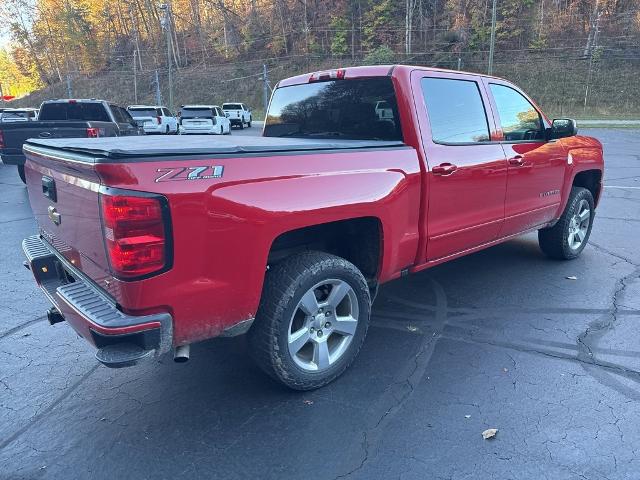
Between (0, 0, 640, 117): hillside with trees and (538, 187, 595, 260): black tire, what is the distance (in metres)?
36.0

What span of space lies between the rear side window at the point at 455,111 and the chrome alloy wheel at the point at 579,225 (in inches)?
81.6

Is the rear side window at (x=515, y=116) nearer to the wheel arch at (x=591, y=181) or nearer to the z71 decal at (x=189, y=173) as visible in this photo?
the wheel arch at (x=591, y=181)

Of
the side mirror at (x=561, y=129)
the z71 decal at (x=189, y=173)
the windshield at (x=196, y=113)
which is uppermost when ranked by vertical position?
the z71 decal at (x=189, y=173)

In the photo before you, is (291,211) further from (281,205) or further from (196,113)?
(196,113)

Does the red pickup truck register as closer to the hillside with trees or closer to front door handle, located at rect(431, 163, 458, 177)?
front door handle, located at rect(431, 163, 458, 177)

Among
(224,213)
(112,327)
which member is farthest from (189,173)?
(112,327)

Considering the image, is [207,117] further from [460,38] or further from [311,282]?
[460,38]

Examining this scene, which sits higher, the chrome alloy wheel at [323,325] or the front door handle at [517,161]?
the front door handle at [517,161]

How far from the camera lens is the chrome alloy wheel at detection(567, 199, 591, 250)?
5.49 m

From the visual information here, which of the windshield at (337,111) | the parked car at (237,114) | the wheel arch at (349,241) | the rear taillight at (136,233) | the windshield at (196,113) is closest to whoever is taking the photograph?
the rear taillight at (136,233)

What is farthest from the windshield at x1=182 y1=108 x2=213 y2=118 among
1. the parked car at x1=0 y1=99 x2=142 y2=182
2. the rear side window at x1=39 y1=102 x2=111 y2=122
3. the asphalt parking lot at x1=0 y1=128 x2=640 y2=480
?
the asphalt parking lot at x1=0 y1=128 x2=640 y2=480

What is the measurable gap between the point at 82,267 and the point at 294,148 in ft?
4.40

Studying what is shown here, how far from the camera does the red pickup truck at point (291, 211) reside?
88.0 inches

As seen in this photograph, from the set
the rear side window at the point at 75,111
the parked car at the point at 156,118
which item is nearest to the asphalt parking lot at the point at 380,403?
the rear side window at the point at 75,111
